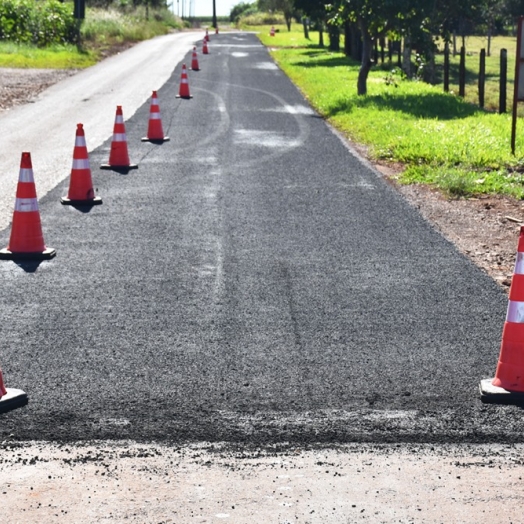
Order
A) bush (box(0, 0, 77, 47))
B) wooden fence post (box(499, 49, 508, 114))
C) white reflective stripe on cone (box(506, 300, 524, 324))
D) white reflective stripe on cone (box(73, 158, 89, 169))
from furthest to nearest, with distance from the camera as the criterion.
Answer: bush (box(0, 0, 77, 47)) → wooden fence post (box(499, 49, 508, 114)) → white reflective stripe on cone (box(73, 158, 89, 169)) → white reflective stripe on cone (box(506, 300, 524, 324))

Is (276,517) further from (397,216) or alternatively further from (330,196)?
(330,196)

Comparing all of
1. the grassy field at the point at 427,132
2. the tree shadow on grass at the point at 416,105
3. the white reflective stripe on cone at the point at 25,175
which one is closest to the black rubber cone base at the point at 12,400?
the white reflective stripe on cone at the point at 25,175

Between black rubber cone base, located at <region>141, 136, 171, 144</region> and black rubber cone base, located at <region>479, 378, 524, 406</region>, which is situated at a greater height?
black rubber cone base, located at <region>479, 378, 524, 406</region>

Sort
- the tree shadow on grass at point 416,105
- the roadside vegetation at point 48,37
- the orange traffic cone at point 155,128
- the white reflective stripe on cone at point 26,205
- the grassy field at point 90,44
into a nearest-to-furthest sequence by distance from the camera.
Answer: the white reflective stripe on cone at point 26,205 → the orange traffic cone at point 155,128 → the tree shadow on grass at point 416,105 → the grassy field at point 90,44 → the roadside vegetation at point 48,37

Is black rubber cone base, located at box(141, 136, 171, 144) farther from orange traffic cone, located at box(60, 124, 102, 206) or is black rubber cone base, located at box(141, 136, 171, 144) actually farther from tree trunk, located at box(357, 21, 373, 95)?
tree trunk, located at box(357, 21, 373, 95)

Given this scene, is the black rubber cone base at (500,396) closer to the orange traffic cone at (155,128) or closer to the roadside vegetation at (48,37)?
the orange traffic cone at (155,128)

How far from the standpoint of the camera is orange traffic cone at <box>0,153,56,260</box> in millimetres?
9164

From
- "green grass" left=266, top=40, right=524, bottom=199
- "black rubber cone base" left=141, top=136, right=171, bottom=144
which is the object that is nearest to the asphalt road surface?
"green grass" left=266, top=40, right=524, bottom=199

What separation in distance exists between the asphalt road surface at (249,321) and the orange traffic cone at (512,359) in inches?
3.8

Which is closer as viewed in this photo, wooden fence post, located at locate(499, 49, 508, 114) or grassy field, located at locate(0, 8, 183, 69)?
wooden fence post, located at locate(499, 49, 508, 114)

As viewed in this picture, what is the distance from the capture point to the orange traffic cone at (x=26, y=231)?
30.1 feet

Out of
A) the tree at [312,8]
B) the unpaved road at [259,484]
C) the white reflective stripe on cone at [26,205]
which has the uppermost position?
the tree at [312,8]

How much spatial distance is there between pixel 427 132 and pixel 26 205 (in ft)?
35.6

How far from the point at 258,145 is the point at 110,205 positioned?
5987 mm
